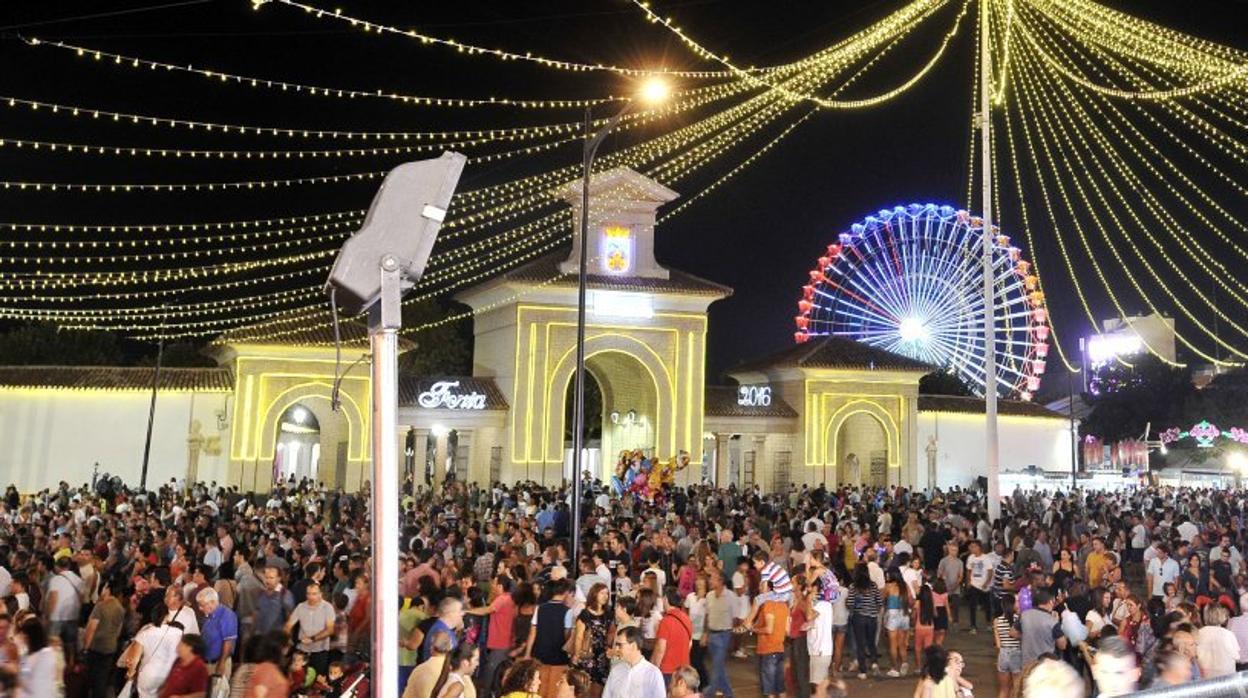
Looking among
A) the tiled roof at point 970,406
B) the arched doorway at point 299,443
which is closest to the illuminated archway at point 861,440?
the tiled roof at point 970,406

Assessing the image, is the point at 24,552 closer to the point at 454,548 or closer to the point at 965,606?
the point at 454,548

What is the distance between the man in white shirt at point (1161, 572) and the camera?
1464 centimetres

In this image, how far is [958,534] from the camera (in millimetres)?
18141

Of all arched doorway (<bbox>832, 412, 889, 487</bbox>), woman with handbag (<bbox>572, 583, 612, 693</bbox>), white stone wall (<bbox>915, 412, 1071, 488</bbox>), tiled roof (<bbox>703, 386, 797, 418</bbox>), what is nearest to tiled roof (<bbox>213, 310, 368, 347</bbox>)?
tiled roof (<bbox>703, 386, 797, 418</bbox>)

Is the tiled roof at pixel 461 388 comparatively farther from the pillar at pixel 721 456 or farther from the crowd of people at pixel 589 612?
the crowd of people at pixel 589 612

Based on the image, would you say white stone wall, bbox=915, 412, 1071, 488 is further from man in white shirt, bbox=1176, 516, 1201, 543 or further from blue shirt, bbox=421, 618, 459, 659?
blue shirt, bbox=421, 618, 459, 659

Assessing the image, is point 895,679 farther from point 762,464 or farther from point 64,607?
point 762,464

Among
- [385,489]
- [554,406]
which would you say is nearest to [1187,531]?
[385,489]

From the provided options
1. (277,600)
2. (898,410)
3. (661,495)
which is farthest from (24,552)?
(898,410)

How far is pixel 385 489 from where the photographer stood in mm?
3227

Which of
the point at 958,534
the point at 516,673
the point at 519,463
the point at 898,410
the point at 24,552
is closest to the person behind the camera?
the point at 516,673

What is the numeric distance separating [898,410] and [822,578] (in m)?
31.3

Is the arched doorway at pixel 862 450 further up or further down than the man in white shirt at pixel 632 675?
further up

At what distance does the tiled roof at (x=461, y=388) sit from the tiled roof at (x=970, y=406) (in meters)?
17.1
